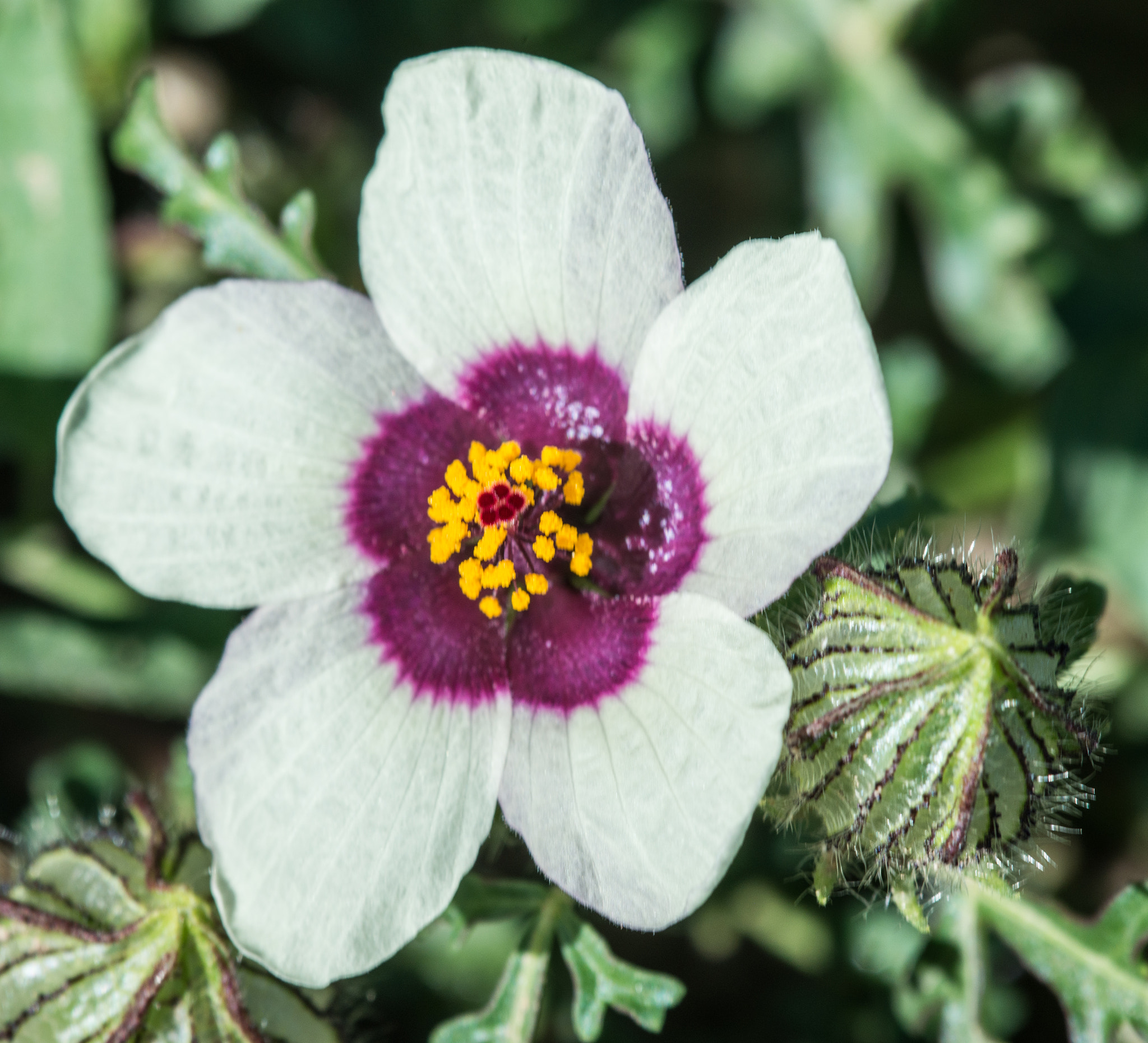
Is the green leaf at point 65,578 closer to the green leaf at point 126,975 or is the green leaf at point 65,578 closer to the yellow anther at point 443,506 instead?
the green leaf at point 126,975

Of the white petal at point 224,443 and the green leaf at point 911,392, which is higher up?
the white petal at point 224,443

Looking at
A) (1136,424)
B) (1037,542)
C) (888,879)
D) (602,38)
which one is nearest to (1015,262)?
(1136,424)

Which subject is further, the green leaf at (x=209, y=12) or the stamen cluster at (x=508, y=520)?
the green leaf at (x=209, y=12)

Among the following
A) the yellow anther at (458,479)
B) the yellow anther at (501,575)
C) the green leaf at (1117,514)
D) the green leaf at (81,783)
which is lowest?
the green leaf at (81,783)

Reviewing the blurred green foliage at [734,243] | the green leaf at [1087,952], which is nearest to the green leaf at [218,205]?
the blurred green foliage at [734,243]

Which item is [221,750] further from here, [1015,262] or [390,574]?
[1015,262]

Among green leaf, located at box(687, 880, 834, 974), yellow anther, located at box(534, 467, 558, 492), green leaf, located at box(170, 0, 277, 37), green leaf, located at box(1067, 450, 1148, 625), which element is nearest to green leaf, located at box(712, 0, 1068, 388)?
green leaf, located at box(1067, 450, 1148, 625)

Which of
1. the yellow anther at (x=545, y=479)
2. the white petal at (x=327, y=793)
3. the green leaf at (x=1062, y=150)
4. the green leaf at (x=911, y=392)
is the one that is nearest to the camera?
the white petal at (x=327, y=793)
